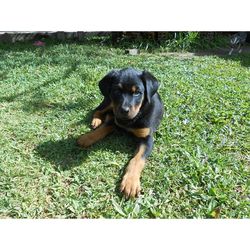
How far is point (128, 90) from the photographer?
10.1 feet

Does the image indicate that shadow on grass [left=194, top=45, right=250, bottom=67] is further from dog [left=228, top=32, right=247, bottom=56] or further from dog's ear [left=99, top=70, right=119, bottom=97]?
dog's ear [left=99, top=70, right=119, bottom=97]

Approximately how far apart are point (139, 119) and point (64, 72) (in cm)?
270

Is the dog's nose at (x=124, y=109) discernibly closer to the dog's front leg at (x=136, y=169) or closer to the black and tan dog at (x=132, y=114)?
the black and tan dog at (x=132, y=114)

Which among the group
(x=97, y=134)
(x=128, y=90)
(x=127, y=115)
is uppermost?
(x=128, y=90)

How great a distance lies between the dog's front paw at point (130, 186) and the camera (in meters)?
2.71

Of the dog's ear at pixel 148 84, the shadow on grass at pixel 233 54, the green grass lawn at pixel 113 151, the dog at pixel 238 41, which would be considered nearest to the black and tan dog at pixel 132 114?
the dog's ear at pixel 148 84

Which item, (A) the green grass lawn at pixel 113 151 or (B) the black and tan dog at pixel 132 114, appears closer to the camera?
(A) the green grass lawn at pixel 113 151

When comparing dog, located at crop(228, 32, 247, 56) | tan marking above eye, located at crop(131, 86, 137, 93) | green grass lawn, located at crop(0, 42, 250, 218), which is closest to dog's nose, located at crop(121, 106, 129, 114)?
tan marking above eye, located at crop(131, 86, 137, 93)

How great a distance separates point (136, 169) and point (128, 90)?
2.36 feet

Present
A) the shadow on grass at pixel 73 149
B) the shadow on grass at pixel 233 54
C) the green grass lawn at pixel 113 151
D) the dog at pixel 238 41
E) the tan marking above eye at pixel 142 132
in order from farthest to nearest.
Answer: the dog at pixel 238 41, the shadow on grass at pixel 233 54, the tan marking above eye at pixel 142 132, the shadow on grass at pixel 73 149, the green grass lawn at pixel 113 151

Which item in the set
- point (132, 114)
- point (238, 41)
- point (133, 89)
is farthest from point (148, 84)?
point (238, 41)

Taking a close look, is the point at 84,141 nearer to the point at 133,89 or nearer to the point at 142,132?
the point at 142,132

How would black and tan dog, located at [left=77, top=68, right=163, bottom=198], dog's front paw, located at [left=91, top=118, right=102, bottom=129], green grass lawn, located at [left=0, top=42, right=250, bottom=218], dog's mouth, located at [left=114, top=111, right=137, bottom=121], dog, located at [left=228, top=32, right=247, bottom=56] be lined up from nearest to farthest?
green grass lawn, located at [left=0, top=42, right=250, bottom=218] → black and tan dog, located at [left=77, top=68, right=163, bottom=198] → dog's mouth, located at [left=114, top=111, right=137, bottom=121] → dog's front paw, located at [left=91, top=118, right=102, bottom=129] → dog, located at [left=228, top=32, right=247, bottom=56]

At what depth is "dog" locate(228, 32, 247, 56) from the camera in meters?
7.53
